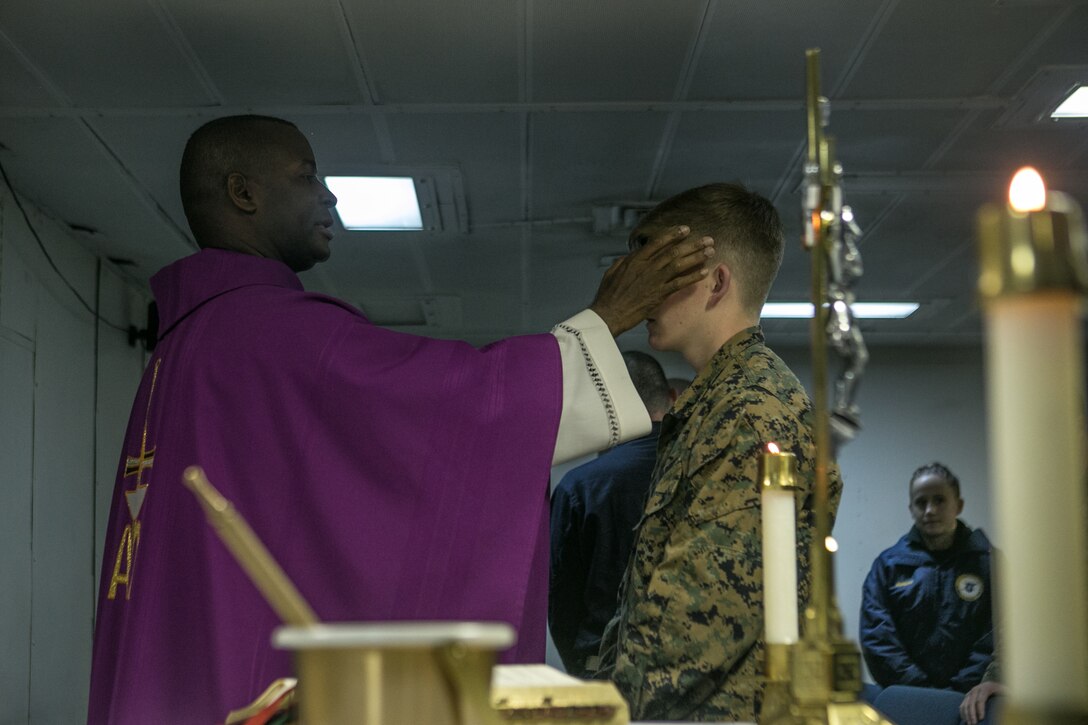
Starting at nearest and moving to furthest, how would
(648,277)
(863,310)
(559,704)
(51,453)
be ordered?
(559,704), (648,277), (51,453), (863,310)

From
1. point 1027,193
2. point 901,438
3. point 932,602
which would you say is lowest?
point 932,602

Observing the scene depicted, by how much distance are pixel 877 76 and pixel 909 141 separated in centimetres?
73

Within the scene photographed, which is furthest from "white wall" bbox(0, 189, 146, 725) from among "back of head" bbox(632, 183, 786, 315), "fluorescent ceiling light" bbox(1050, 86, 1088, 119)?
"fluorescent ceiling light" bbox(1050, 86, 1088, 119)

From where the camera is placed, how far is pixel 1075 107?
15.0 ft

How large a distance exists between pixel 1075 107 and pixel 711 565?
11.3 feet

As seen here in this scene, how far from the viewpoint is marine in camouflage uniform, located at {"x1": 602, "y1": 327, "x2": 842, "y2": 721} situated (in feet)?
6.03

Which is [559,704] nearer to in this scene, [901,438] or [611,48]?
[611,48]

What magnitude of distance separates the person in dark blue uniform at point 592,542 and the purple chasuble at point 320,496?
6.46ft

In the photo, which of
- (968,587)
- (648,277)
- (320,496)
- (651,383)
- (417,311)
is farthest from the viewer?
(417,311)

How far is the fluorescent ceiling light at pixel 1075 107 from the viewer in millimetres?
4445

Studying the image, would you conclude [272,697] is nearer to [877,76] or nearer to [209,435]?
[209,435]

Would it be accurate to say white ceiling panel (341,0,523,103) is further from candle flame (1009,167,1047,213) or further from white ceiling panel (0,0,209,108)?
candle flame (1009,167,1047,213)

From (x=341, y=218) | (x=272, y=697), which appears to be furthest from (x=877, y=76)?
(x=272, y=697)

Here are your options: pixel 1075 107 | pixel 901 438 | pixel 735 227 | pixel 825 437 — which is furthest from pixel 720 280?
pixel 901 438
